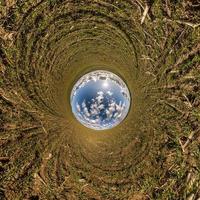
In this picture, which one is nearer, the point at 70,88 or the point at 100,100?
the point at 100,100

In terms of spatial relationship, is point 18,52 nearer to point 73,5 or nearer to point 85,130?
point 73,5

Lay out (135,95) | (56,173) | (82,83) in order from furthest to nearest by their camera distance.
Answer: (56,173) < (135,95) < (82,83)

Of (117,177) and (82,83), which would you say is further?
(117,177)

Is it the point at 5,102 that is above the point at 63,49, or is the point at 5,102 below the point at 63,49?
below

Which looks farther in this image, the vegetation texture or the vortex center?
the vegetation texture

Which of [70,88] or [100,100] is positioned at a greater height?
[70,88]

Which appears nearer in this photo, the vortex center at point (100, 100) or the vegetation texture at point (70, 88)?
the vortex center at point (100, 100)

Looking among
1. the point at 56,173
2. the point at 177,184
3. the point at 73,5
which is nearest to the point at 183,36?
the point at 73,5

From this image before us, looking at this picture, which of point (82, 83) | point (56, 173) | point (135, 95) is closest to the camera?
point (82, 83)
